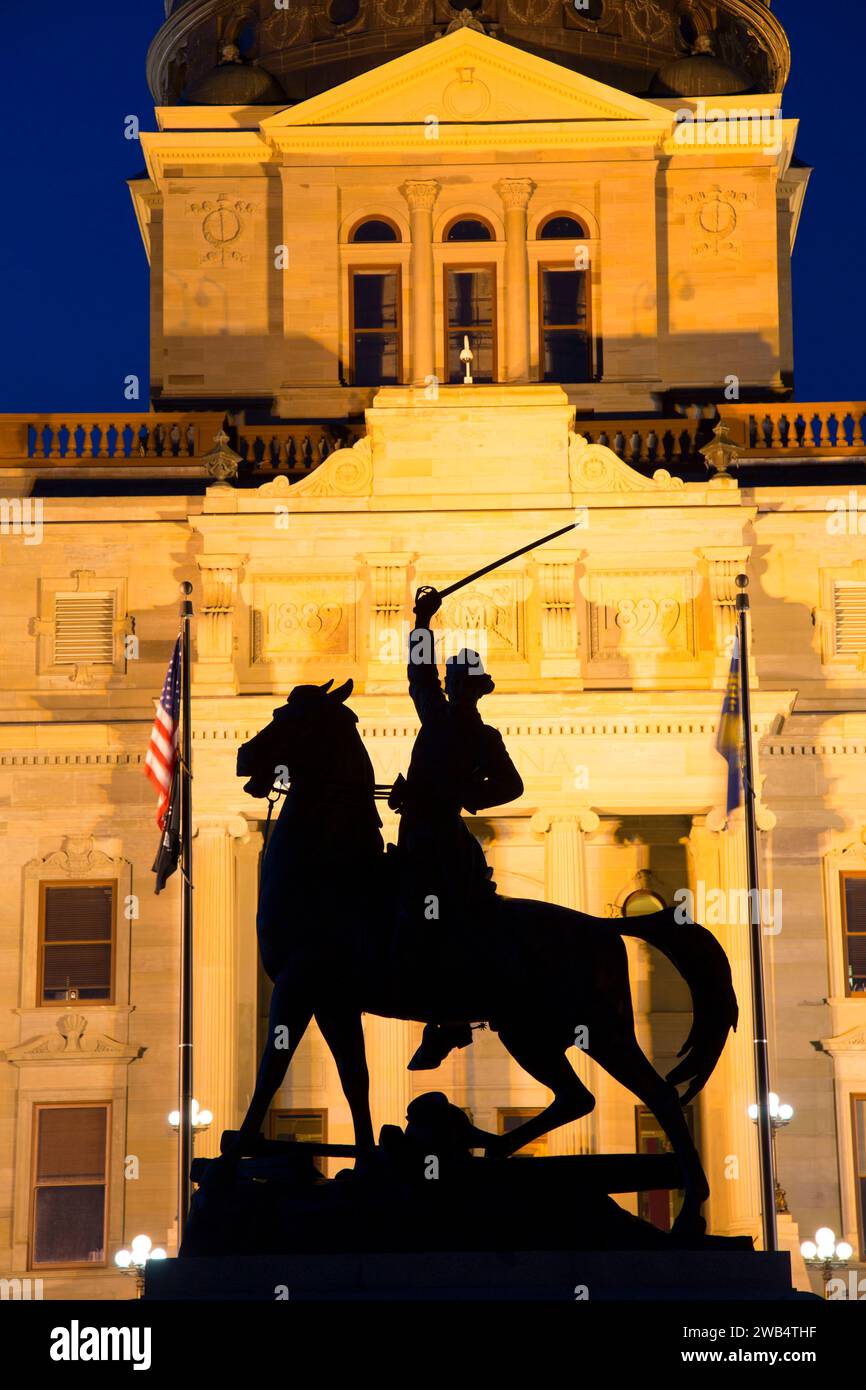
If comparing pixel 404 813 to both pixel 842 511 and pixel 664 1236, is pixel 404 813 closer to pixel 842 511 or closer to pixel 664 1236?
pixel 664 1236

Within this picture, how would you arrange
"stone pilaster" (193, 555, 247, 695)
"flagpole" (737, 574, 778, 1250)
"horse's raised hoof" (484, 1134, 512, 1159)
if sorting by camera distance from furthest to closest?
"stone pilaster" (193, 555, 247, 695) → "flagpole" (737, 574, 778, 1250) → "horse's raised hoof" (484, 1134, 512, 1159)

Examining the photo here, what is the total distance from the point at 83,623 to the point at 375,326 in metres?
9.82

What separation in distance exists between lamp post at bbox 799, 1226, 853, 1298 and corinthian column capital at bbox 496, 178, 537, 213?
21354mm

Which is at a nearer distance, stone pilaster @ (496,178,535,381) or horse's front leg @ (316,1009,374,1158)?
horse's front leg @ (316,1009,374,1158)

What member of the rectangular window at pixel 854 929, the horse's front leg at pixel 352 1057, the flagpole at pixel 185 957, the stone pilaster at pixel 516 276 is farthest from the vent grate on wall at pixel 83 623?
the horse's front leg at pixel 352 1057

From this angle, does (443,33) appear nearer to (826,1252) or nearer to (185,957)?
(185,957)

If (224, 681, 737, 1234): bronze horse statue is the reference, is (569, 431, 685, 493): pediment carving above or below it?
above

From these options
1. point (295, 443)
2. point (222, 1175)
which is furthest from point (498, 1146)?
point (295, 443)

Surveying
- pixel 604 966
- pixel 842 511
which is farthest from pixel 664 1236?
pixel 842 511

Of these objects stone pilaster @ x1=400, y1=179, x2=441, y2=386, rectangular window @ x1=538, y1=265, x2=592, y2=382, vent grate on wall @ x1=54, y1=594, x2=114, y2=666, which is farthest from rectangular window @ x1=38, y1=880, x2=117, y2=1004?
rectangular window @ x1=538, y1=265, x2=592, y2=382

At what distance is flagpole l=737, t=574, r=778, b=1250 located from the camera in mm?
34562

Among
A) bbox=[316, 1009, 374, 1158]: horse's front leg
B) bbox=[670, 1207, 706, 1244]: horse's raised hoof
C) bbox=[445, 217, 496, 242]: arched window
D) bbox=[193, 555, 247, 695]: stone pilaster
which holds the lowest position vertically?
bbox=[670, 1207, 706, 1244]: horse's raised hoof

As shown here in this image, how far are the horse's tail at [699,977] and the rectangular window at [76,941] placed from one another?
25.0 meters

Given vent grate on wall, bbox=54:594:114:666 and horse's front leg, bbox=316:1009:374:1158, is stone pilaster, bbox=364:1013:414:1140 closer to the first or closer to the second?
vent grate on wall, bbox=54:594:114:666
